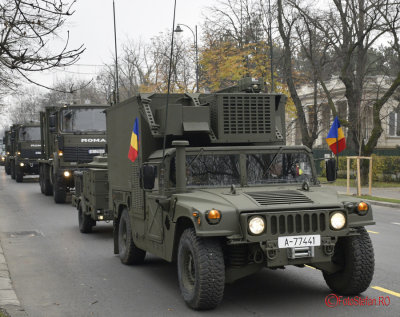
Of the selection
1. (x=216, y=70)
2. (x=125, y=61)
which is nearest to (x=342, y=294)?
(x=216, y=70)

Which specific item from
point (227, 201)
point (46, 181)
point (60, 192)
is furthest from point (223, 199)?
point (46, 181)

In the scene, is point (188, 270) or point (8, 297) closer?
point (188, 270)

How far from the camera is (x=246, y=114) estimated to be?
884 centimetres

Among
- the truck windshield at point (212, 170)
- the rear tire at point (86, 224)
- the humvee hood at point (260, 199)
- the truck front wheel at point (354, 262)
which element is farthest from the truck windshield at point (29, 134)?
the truck front wheel at point (354, 262)

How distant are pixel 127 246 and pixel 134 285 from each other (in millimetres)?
1420

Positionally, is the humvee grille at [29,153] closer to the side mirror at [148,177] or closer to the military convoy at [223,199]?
the military convoy at [223,199]

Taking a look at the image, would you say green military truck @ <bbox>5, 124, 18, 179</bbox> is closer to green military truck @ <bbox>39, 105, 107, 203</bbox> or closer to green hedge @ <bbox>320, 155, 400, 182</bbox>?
green military truck @ <bbox>39, 105, 107, 203</bbox>

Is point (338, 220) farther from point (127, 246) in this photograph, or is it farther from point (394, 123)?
point (394, 123)

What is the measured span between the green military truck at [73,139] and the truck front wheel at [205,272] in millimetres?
14641

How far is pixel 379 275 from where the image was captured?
357 inches

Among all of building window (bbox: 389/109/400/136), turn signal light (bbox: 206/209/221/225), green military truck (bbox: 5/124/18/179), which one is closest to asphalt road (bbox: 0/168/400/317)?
turn signal light (bbox: 206/209/221/225)

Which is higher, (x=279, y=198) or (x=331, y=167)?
(x=331, y=167)

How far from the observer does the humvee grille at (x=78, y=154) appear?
70.7 feet

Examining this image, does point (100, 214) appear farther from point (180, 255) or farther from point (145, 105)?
point (180, 255)
